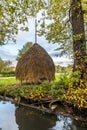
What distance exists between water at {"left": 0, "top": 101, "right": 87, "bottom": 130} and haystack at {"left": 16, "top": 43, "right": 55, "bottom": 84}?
609 cm

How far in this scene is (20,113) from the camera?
10.9 metres

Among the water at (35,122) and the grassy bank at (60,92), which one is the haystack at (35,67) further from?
the water at (35,122)

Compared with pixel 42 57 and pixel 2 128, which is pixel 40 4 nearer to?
pixel 2 128

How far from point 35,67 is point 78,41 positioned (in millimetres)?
6032

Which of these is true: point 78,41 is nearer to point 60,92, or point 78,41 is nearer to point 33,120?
point 60,92

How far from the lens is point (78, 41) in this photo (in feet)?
37.3

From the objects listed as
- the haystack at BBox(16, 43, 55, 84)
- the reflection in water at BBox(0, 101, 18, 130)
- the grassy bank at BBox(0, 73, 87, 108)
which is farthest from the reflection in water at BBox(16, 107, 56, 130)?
the haystack at BBox(16, 43, 55, 84)

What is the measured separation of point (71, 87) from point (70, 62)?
1576 mm

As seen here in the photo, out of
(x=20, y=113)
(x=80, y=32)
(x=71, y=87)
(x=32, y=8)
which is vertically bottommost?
(x=20, y=113)

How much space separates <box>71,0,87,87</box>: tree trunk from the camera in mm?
10859

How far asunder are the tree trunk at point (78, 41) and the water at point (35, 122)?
226 centimetres

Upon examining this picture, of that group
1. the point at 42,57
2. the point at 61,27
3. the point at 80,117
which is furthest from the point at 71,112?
the point at 42,57

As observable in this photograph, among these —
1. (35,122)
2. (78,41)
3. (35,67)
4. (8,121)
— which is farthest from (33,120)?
(35,67)

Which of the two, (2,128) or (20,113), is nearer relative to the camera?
(2,128)
